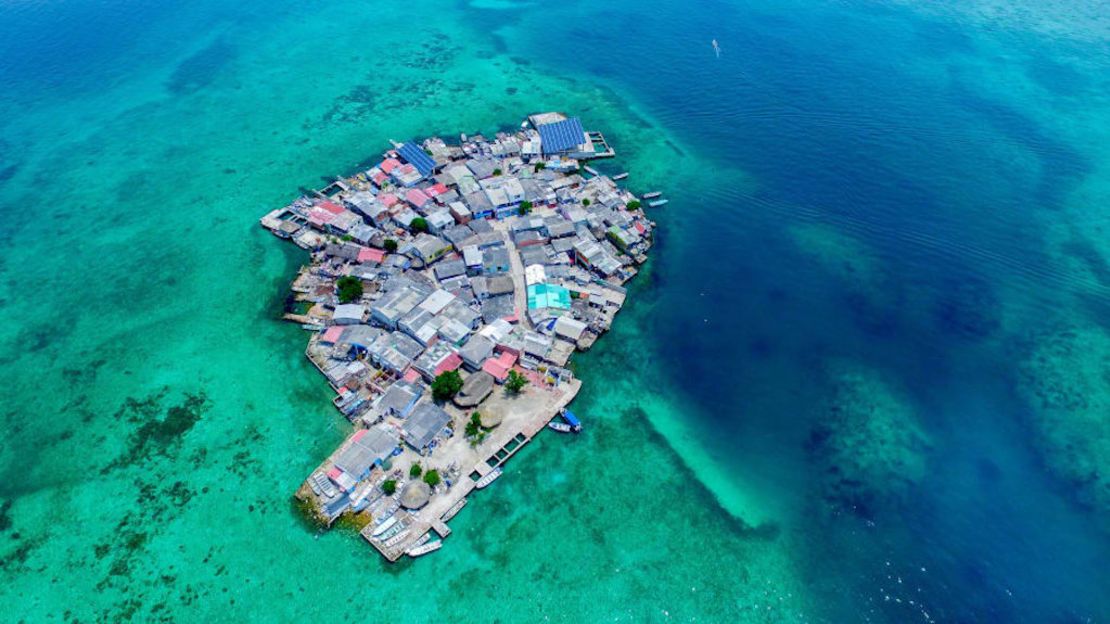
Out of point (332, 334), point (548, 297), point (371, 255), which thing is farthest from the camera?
point (371, 255)

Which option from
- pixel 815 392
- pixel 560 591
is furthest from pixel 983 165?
pixel 560 591

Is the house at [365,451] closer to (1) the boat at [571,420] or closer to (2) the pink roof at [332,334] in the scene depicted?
(2) the pink roof at [332,334]

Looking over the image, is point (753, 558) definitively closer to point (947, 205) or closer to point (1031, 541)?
point (1031, 541)

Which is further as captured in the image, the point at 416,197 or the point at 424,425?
the point at 416,197

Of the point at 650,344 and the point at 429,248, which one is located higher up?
the point at 429,248

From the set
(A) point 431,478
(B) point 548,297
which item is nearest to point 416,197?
(B) point 548,297

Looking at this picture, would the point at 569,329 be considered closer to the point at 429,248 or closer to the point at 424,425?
the point at 424,425

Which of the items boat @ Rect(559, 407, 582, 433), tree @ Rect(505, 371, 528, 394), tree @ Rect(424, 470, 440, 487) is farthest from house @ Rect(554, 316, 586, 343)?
tree @ Rect(424, 470, 440, 487)
